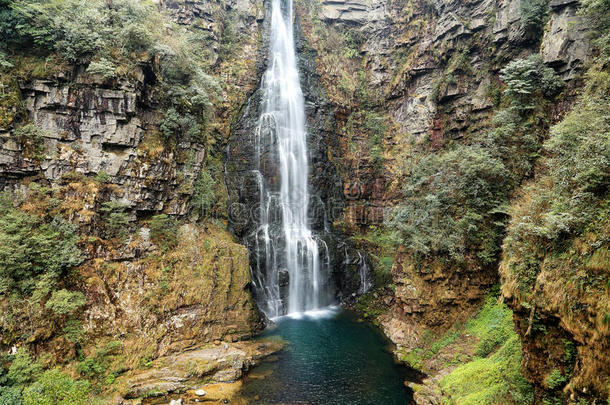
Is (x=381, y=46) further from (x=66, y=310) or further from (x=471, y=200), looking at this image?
(x=66, y=310)

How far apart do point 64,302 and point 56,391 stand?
2805 mm

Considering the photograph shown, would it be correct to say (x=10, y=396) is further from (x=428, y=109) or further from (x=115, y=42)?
(x=428, y=109)

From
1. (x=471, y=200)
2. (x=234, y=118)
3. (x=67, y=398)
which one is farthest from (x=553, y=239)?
(x=234, y=118)

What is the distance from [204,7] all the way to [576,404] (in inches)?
1163

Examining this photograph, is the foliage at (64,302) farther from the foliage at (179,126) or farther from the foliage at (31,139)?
the foliage at (179,126)

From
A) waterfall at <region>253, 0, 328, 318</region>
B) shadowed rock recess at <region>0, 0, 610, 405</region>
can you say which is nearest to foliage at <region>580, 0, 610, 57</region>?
shadowed rock recess at <region>0, 0, 610, 405</region>

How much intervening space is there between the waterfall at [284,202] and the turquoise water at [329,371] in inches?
113

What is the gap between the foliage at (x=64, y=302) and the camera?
1059 cm

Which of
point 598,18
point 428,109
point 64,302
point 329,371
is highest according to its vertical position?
point 428,109

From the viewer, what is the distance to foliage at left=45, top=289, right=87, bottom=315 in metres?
10.6

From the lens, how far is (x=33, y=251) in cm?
1069

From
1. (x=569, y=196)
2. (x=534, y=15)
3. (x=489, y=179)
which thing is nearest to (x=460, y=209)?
(x=489, y=179)

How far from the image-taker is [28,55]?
12445 mm

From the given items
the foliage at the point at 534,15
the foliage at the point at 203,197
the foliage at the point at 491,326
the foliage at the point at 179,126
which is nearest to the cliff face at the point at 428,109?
the foliage at the point at 534,15
